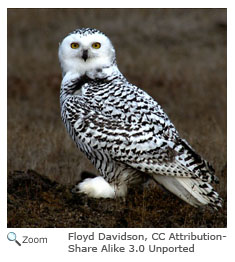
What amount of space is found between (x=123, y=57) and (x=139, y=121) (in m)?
11.0

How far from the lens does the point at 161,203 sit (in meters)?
6.23

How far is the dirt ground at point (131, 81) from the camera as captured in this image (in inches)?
234

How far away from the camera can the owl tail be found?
5.83m

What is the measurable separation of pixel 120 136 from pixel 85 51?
1.10 m

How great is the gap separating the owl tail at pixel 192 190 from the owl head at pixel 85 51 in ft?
4.98

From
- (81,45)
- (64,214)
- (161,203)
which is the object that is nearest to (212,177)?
(161,203)

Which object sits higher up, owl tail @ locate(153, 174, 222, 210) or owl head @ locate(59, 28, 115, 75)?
owl head @ locate(59, 28, 115, 75)

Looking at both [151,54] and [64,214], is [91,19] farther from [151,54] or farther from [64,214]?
[64,214]

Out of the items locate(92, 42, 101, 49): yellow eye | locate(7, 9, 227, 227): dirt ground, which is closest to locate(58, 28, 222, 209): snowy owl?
locate(92, 42, 101, 49): yellow eye

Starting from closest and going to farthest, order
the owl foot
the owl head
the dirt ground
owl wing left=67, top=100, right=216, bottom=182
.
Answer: owl wing left=67, top=100, right=216, bottom=182, the dirt ground, the owl foot, the owl head

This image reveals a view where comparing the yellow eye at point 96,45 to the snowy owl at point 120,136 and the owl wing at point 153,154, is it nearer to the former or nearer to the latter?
the snowy owl at point 120,136

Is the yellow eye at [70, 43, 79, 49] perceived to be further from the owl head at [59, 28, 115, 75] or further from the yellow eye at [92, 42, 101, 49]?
the yellow eye at [92, 42, 101, 49]

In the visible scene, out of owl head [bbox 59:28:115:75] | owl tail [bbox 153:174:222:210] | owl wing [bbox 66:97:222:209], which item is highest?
owl head [bbox 59:28:115:75]

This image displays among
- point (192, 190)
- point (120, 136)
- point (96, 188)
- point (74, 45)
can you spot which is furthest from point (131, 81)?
point (192, 190)
